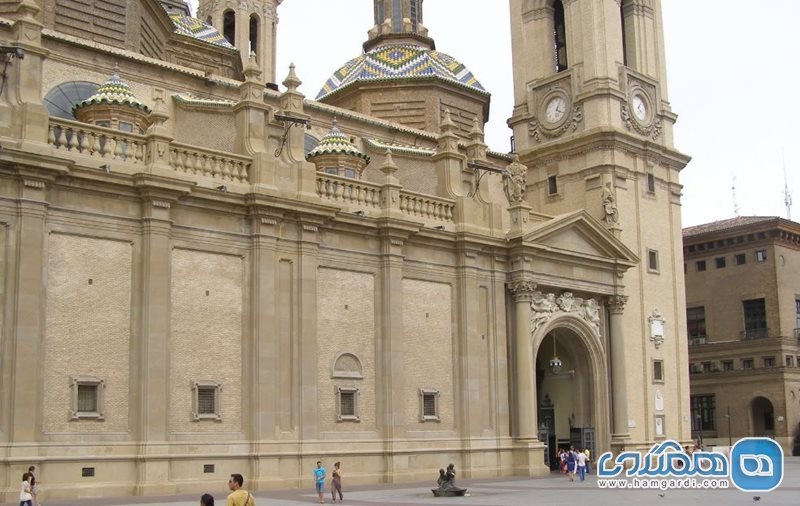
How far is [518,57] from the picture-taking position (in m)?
50.6

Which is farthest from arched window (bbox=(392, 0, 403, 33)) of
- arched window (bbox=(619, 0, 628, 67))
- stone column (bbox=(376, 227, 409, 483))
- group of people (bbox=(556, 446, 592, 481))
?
group of people (bbox=(556, 446, 592, 481))

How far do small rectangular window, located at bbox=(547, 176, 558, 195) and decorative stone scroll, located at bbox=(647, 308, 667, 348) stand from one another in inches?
279

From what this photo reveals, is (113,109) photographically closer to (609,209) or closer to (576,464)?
(576,464)

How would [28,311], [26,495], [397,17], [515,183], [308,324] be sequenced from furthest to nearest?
[397,17] < [515,183] < [308,324] < [28,311] < [26,495]

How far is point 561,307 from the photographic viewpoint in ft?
129

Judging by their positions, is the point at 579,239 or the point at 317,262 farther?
the point at 579,239

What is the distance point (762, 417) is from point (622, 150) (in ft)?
114

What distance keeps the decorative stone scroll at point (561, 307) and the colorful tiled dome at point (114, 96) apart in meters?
15.8

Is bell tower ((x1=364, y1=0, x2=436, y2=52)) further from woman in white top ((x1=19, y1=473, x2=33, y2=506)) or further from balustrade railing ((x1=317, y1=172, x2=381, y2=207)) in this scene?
woman in white top ((x1=19, y1=473, x2=33, y2=506))

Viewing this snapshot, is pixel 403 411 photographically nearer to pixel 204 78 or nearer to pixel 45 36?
pixel 204 78

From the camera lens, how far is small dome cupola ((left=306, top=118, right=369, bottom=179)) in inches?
1425

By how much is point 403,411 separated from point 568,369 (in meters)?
10.9

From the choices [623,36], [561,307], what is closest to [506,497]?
[561,307]

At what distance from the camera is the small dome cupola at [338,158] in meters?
36.2
